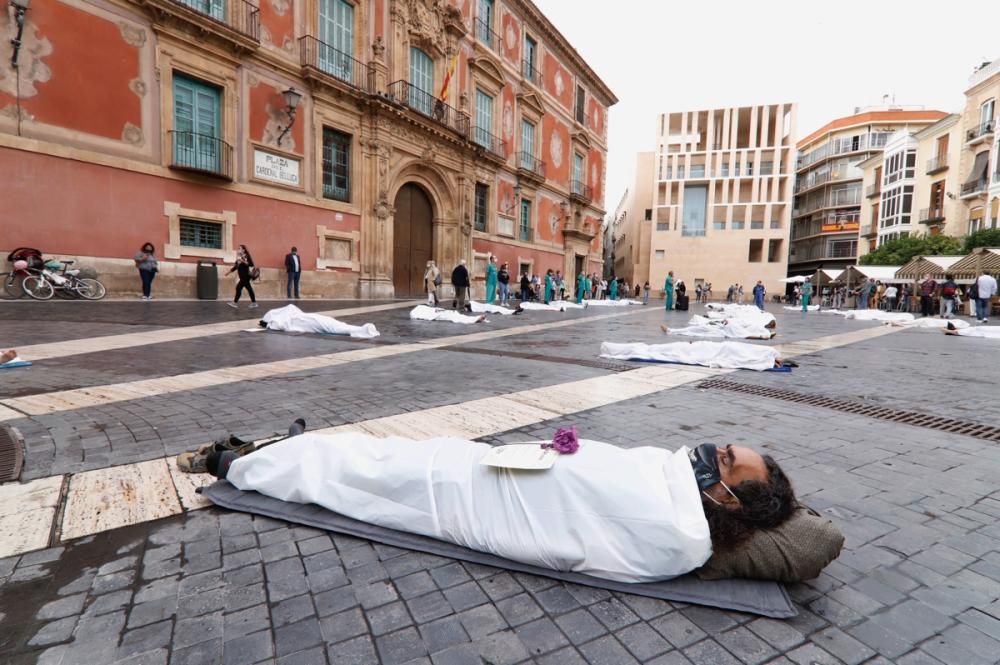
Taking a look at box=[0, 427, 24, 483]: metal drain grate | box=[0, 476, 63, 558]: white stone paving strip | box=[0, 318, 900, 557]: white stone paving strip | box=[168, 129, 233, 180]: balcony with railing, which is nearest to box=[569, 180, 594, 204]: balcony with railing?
box=[168, 129, 233, 180]: balcony with railing

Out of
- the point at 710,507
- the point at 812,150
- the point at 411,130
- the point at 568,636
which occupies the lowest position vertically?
the point at 568,636

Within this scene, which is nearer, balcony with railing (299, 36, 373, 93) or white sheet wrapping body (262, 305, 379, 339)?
white sheet wrapping body (262, 305, 379, 339)

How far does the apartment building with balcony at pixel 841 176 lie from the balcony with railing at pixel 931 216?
557 inches

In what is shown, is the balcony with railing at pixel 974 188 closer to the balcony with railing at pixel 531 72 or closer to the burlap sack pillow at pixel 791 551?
the balcony with railing at pixel 531 72

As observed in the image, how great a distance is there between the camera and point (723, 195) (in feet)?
177

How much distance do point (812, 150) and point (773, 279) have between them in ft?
74.6

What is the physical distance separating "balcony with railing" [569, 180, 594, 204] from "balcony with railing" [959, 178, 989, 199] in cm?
2326

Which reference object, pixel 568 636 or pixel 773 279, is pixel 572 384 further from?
pixel 773 279

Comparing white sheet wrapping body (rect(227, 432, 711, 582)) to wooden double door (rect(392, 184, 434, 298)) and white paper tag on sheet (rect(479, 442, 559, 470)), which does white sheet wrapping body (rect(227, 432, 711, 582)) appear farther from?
wooden double door (rect(392, 184, 434, 298))

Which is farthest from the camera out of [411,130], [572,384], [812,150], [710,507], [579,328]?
[812,150]

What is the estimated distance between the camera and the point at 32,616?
161 cm

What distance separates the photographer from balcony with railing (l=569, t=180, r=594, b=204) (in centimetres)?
3366

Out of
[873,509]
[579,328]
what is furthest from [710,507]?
[579,328]

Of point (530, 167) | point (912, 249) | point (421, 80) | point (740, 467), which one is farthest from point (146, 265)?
point (912, 249)
